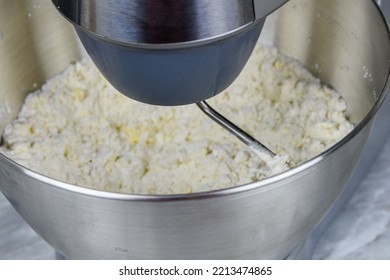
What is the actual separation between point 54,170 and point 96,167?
0.05 meters

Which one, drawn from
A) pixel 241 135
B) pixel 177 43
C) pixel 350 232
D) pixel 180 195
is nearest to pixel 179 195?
pixel 180 195

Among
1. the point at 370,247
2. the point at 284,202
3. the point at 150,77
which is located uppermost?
the point at 150,77

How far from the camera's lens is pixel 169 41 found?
597mm

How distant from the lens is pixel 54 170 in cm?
89

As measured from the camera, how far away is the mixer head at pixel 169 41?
0.59 meters

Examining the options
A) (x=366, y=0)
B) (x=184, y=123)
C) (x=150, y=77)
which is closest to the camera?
(x=150, y=77)

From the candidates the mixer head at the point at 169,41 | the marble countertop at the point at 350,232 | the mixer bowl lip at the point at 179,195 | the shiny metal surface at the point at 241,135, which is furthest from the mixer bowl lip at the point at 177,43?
the marble countertop at the point at 350,232

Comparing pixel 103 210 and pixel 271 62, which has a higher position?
pixel 271 62

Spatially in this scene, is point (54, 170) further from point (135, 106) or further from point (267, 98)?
point (267, 98)

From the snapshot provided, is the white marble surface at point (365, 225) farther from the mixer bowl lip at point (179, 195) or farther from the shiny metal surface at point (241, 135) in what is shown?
the mixer bowl lip at point (179, 195)

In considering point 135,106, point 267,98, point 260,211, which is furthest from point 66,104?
point 260,211

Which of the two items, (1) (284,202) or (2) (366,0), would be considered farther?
(2) (366,0)

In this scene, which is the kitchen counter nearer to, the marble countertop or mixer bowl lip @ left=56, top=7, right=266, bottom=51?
the marble countertop

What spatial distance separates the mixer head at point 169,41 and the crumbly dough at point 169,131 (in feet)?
0.68
